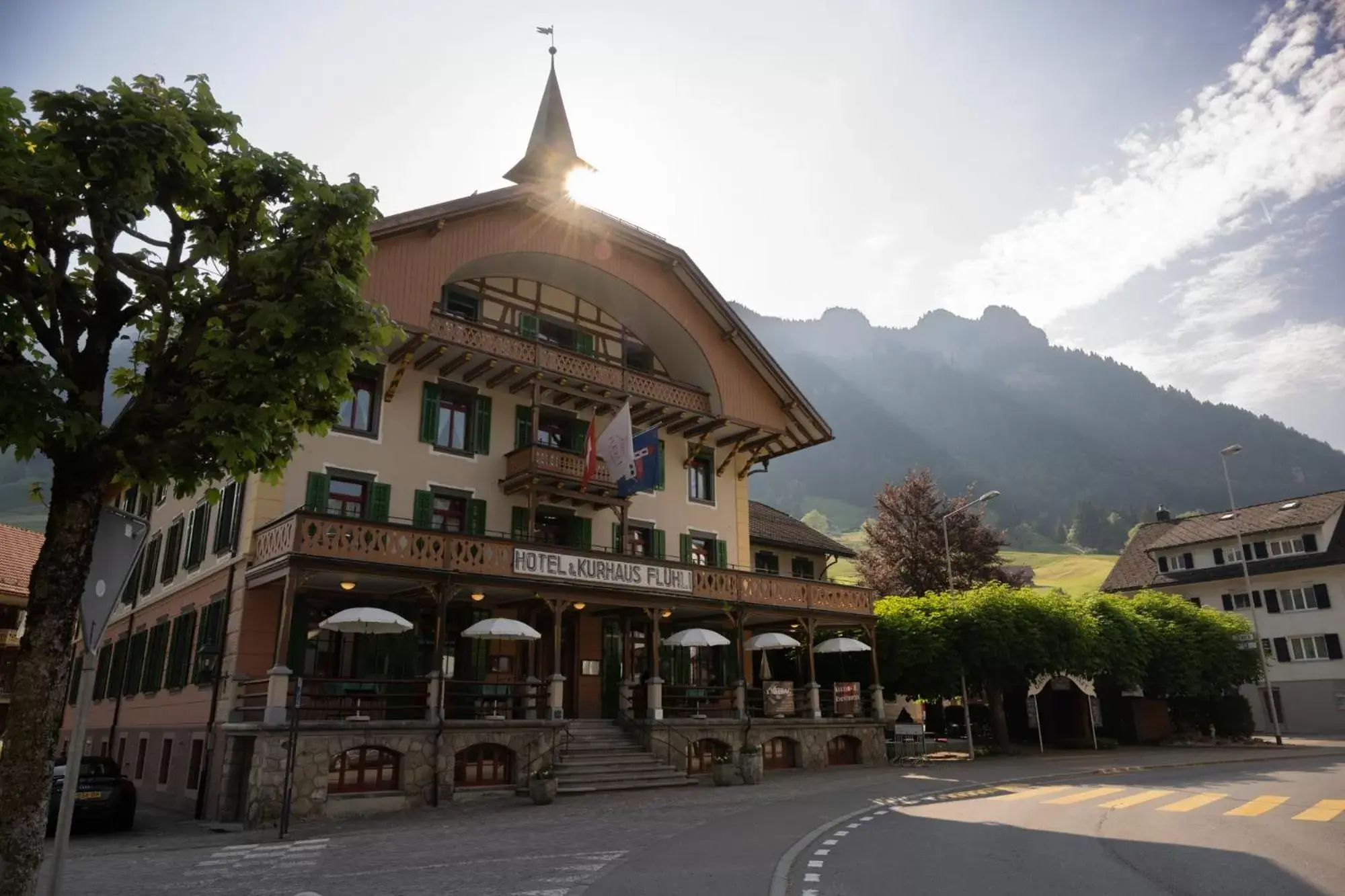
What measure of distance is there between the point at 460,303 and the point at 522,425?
4.05 metres

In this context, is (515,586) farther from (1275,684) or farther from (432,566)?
(1275,684)

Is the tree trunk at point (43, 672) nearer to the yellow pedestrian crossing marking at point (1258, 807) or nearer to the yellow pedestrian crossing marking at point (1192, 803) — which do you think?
the yellow pedestrian crossing marking at point (1192, 803)

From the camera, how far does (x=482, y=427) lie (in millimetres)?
26172

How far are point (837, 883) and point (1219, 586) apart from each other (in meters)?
54.3

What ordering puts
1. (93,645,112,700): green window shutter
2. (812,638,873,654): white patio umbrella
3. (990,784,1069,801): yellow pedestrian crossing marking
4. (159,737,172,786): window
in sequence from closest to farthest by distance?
1. (990,784,1069,801): yellow pedestrian crossing marking
2. (159,737,172,786): window
3. (812,638,873,654): white patio umbrella
4. (93,645,112,700): green window shutter

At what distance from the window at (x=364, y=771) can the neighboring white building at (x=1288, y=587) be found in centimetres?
4234

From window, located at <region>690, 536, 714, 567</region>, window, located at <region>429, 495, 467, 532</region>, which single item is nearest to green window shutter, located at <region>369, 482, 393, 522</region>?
window, located at <region>429, 495, 467, 532</region>

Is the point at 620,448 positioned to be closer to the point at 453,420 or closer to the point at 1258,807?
the point at 453,420

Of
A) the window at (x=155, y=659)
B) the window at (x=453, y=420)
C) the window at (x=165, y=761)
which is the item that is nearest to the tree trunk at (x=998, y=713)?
the window at (x=453, y=420)

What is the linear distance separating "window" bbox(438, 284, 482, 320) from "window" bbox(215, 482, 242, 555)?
7.62 meters

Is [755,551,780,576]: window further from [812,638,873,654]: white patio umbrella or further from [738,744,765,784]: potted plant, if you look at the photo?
[738,744,765,784]: potted plant

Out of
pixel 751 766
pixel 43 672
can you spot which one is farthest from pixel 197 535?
pixel 43 672

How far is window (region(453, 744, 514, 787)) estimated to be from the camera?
67.4 feet

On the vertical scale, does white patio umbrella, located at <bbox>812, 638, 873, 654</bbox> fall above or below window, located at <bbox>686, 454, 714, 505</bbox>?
below
